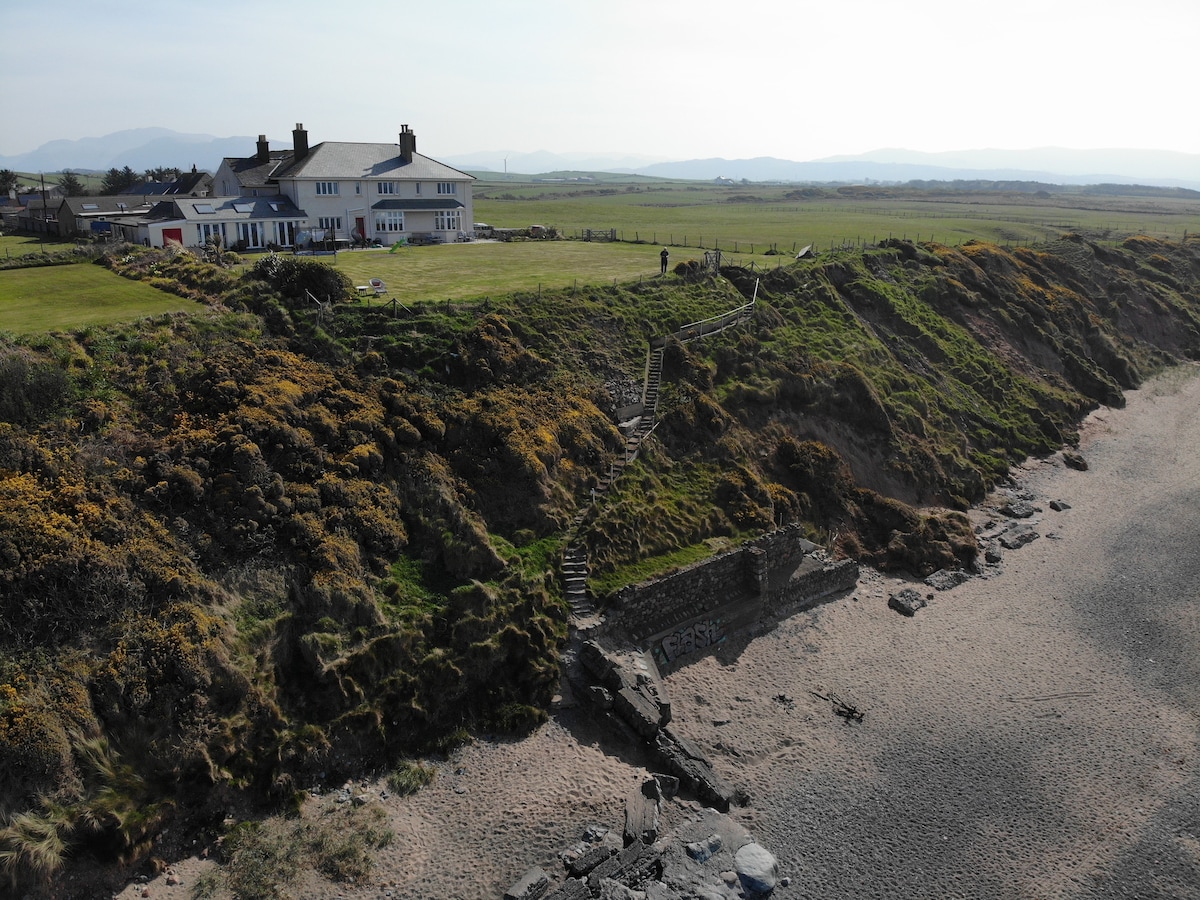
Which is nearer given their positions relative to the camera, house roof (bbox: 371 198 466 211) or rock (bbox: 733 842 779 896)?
rock (bbox: 733 842 779 896)

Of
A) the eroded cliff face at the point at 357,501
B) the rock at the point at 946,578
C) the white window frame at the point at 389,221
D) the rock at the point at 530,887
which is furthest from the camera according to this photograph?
the white window frame at the point at 389,221

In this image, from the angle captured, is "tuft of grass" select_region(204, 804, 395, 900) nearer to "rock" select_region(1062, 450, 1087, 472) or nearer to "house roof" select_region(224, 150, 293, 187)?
"rock" select_region(1062, 450, 1087, 472)

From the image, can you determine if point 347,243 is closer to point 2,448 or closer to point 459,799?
point 2,448

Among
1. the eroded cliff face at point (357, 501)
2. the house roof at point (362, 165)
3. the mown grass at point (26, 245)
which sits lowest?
the eroded cliff face at point (357, 501)

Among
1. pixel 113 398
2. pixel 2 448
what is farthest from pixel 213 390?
pixel 2 448

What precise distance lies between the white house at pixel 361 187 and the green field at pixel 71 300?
14793 millimetres

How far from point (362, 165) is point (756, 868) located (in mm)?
51494

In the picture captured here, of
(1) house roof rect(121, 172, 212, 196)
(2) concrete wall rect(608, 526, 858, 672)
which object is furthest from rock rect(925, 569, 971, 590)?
(1) house roof rect(121, 172, 212, 196)

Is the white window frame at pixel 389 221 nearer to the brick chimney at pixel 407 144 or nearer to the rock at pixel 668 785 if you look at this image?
the brick chimney at pixel 407 144

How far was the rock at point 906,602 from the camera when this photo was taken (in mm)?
31891

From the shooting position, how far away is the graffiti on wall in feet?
90.4

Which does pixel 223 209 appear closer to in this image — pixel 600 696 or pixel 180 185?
pixel 180 185

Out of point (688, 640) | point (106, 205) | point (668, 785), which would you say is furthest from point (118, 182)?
point (668, 785)

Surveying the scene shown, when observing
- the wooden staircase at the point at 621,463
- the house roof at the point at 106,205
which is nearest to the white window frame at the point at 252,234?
the house roof at the point at 106,205
